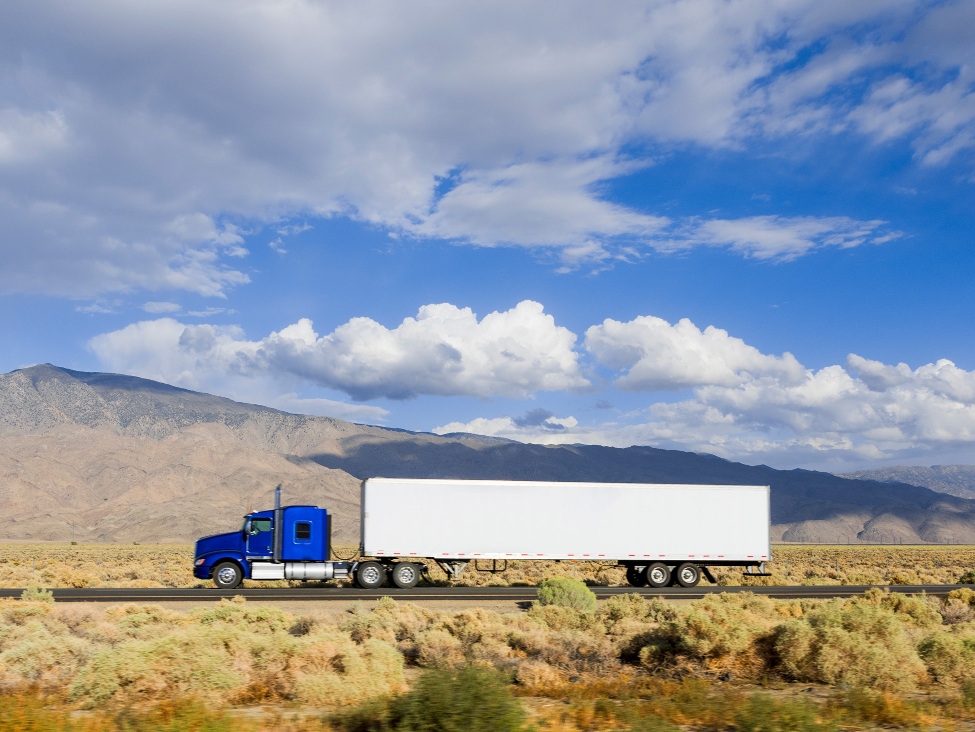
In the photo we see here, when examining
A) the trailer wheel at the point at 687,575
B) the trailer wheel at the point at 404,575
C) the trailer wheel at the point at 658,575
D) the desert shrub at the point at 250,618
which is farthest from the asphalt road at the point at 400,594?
the desert shrub at the point at 250,618

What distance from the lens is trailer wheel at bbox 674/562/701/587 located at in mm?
30484

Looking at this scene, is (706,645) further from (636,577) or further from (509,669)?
(636,577)

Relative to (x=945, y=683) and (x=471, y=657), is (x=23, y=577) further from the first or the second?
(x=945, y=683)

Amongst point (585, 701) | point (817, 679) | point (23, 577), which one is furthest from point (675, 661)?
point (23, 577)

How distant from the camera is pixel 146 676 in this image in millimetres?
11664

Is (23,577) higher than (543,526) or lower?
lower

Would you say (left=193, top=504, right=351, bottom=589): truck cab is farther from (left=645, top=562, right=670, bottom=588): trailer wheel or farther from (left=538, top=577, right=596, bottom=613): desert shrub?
(left=645, top=562, right=670, bottom=588): trailer wheel

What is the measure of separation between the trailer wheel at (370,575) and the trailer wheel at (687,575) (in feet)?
35.8

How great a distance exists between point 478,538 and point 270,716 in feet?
61.5

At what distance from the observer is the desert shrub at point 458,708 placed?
8.75 metres

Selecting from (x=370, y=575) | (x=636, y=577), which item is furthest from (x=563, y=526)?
(x=370, y=575)

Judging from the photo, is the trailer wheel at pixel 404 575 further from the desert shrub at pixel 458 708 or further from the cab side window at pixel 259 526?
the desert shrub at pixel 458 708

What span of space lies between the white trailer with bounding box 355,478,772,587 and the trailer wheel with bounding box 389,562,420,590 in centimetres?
4

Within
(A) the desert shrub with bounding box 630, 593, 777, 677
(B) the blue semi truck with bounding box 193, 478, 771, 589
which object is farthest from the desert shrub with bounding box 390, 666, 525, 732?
(B) the blue semi truck with bounding box 193, 478, 771, 589
